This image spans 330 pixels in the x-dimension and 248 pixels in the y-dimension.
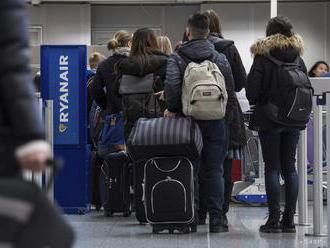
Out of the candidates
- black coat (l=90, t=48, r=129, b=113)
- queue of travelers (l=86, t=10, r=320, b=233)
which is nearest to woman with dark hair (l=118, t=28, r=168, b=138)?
queue of travelers (l=86, t=10, r=320, b=233)

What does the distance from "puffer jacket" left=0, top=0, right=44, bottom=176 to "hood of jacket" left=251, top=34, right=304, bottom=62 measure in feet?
11.3

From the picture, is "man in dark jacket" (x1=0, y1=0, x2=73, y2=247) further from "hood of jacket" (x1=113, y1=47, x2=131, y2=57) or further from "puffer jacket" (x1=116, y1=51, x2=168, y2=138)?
"hood of jacket" (x1=113, y1=47, x2=131, y2=57)

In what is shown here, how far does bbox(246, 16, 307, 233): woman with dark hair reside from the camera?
16.8 ft

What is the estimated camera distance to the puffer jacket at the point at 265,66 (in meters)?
5.14

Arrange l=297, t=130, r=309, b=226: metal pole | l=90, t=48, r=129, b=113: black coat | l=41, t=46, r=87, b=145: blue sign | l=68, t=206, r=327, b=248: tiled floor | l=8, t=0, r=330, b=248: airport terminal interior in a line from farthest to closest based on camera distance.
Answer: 1. l=41, t=46, r=87, b=145: blue sign
2. l=90, t=48, r=129, b=113: black coat
3. l=297, t=130, r=309, b=226: metal pole
4. l=8, t=0, r=330, b=248: airport terminal interior
5. l=68, t=206, r=327, b=248: tiled floor

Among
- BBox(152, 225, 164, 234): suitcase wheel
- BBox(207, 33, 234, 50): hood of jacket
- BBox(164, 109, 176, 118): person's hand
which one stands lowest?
BBox(152, 225, 164, 234): suitcase wheel

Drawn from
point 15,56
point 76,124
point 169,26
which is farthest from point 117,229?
point 169,26

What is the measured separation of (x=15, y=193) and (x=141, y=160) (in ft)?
11.4

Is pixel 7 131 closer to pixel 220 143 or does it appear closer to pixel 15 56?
pixel 15 56

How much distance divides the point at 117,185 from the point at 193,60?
1646 mm

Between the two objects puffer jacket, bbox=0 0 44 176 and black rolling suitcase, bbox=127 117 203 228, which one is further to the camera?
black rolling suitcase, bbox=127 117 203 228

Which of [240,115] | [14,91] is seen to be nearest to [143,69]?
[240,115]

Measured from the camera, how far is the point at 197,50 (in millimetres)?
5148

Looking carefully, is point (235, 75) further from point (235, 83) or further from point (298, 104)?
point (298, 104)
